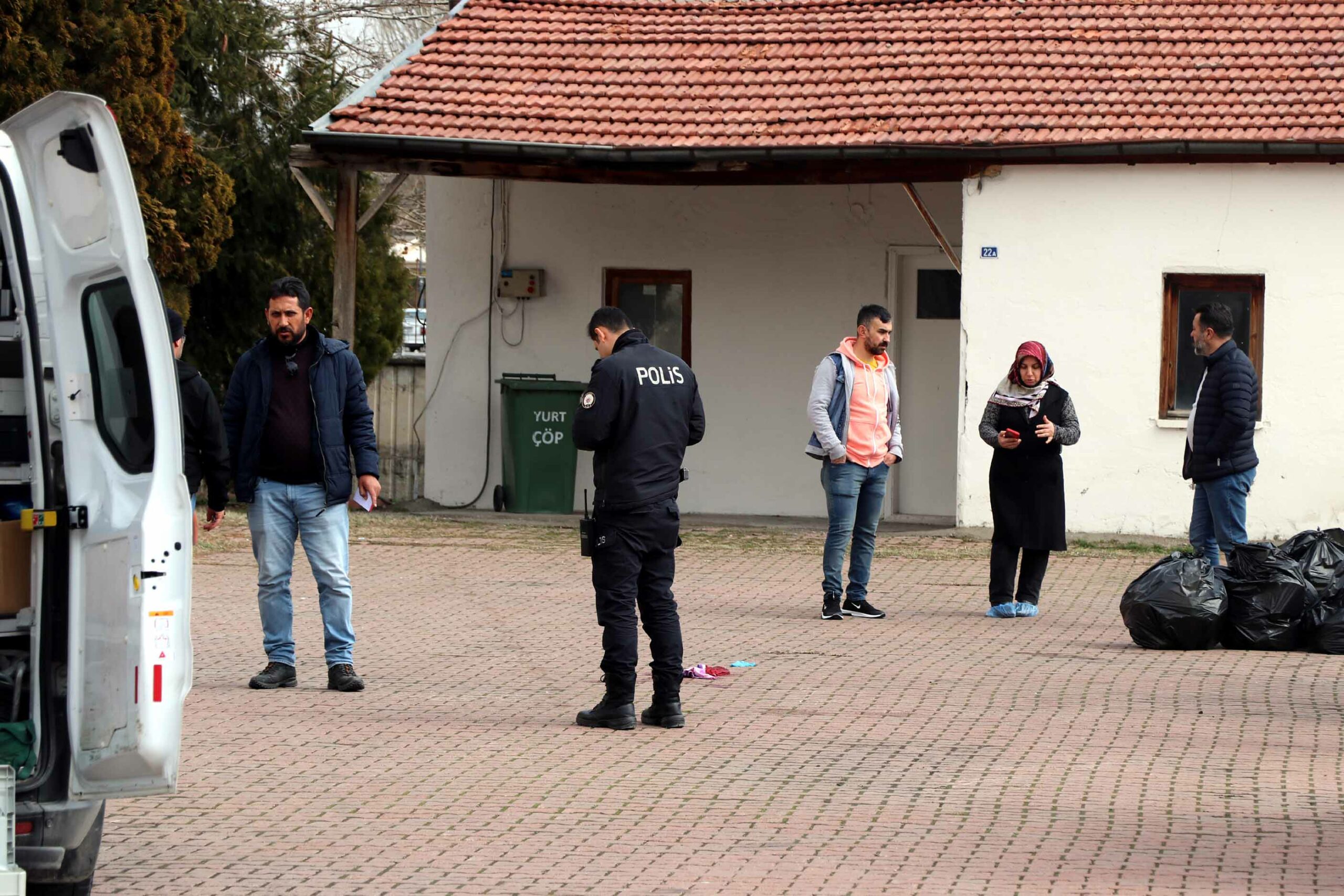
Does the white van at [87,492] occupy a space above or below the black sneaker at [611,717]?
above

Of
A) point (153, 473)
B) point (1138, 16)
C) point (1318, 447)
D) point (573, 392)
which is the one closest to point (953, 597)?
point (1318, 447)

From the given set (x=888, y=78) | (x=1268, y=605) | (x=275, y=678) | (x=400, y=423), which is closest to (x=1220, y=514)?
(x=1268, y=605)

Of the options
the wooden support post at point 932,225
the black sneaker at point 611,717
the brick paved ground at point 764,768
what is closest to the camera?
the brick paved ground at point 764,768

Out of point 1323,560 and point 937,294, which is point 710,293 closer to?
point 937,294

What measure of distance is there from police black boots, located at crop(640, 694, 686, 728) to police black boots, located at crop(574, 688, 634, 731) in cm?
10

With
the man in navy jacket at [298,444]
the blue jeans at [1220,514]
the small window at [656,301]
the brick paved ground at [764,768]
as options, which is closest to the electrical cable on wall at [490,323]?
the small window at [656,301]

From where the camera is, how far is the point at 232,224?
18.0 m

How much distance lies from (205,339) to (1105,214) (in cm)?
903

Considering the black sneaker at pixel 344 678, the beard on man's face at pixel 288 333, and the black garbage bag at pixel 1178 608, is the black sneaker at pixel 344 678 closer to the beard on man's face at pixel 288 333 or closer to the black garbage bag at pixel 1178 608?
the beard on man's face at pixel 288 333

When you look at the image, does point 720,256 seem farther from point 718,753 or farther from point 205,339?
point 718,753

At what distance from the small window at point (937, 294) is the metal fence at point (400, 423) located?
19.0ft

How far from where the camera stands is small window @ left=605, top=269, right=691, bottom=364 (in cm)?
1739

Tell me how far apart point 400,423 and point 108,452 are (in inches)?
613

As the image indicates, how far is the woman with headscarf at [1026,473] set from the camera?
10992 millimetres
